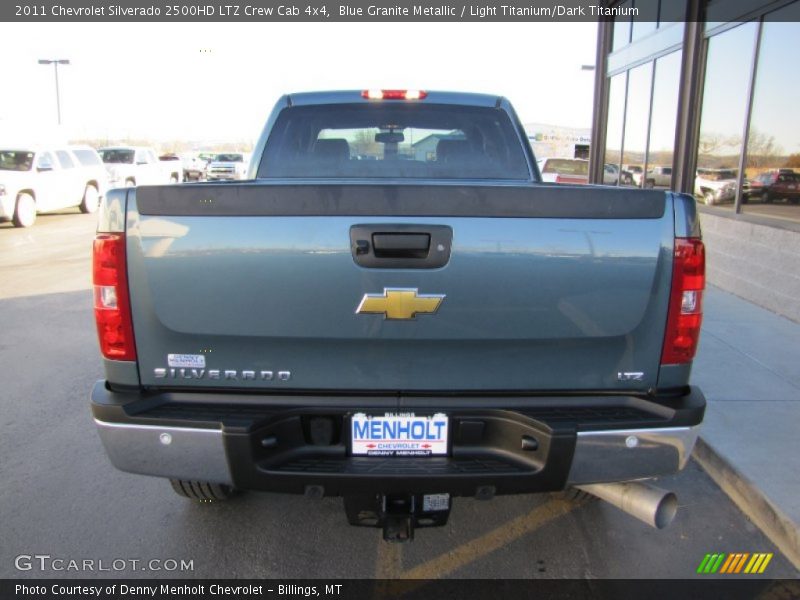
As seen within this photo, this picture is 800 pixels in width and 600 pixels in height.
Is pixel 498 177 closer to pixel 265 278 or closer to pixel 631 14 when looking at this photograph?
pixel 265 278

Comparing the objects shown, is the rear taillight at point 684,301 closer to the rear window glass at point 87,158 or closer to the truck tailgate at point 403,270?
the truck tailgate at point 403,270

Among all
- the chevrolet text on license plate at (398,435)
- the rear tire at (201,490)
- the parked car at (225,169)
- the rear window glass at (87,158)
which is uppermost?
the rear window glass at (87,158)

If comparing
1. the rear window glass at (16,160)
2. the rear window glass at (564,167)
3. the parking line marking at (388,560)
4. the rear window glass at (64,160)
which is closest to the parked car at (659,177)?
the rear window glass at (564,167)

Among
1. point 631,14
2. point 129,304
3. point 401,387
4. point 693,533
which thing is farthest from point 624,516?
point 631,14

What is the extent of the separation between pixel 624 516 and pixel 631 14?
12.2 metres

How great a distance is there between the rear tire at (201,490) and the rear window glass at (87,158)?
58.1ft

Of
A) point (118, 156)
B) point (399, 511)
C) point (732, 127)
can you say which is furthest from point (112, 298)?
point (118, 156)

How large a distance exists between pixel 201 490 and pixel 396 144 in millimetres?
2379

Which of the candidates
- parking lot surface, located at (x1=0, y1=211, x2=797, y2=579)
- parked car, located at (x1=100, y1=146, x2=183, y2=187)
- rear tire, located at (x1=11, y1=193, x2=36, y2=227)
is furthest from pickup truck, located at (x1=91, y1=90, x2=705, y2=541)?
parked car, located at (x1=100, y1=146, x2=183, y2=187)

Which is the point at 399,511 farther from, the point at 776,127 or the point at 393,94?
the point at 776,127

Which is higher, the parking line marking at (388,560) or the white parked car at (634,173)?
the white parked car at (634,173)

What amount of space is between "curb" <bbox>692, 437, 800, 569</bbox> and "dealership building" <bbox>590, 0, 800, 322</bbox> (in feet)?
11.8

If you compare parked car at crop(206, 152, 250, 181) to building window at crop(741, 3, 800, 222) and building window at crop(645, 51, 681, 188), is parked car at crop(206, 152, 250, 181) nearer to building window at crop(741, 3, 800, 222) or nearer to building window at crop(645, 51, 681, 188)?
building window at crop(645, 51, 681, 188)

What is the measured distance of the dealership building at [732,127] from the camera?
718cm
